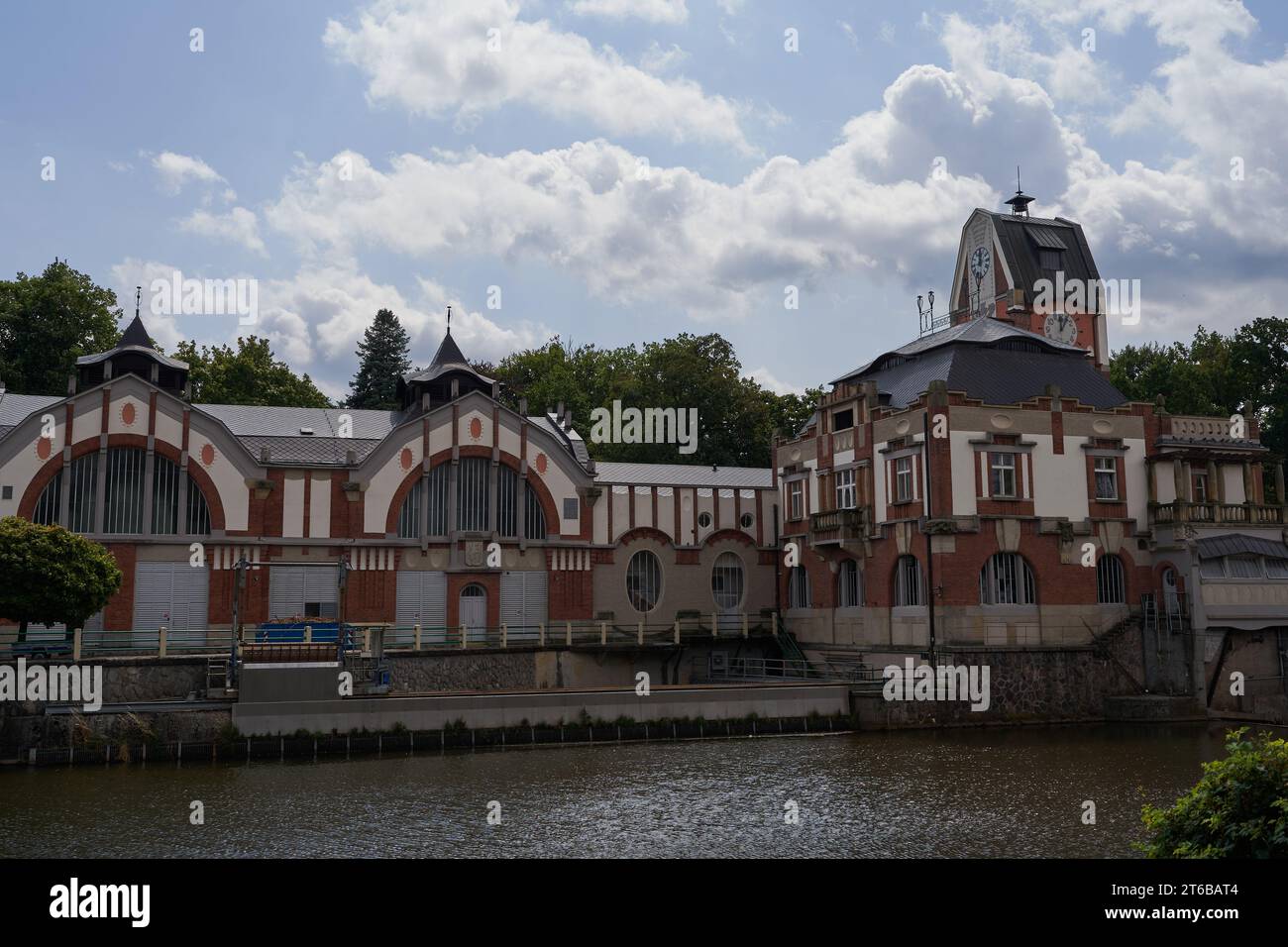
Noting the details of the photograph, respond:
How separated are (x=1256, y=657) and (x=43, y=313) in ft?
211

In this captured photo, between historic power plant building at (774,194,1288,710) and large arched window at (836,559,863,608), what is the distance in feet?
0.28

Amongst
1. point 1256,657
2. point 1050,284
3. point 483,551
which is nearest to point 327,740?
point 483,551

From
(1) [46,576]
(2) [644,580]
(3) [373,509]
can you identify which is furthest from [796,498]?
(1) [46,576]

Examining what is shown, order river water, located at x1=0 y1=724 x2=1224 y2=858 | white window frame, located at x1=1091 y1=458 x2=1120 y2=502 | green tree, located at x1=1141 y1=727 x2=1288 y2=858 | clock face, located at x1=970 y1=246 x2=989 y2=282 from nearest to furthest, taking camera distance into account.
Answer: green tree, located at x1=1141 y1=727 x2=1288 y2=858, river water, located at x1=0 y1=724 x2=1224 y2=858, white window frame, located at x1=1091 y1=458 x2=1120 y2=502, clock face, located at x1=970 y1=246 x2=989 y2=282

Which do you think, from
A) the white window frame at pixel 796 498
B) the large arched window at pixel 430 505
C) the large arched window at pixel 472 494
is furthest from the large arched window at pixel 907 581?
the large arched window at pixel 430 505

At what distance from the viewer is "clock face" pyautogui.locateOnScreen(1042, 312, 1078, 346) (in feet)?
193

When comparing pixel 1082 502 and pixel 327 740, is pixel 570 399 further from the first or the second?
pixel 327 740

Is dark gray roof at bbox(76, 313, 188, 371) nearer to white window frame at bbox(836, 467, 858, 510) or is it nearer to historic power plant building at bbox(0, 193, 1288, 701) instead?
historic power plant building at bbox(0, 193, 1288, 701)

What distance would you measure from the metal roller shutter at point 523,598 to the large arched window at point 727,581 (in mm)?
8234

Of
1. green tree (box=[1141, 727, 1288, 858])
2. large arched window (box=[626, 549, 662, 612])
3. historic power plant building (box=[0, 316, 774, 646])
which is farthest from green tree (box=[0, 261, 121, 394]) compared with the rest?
green tree (box=[1141, 727, 1288, 858])

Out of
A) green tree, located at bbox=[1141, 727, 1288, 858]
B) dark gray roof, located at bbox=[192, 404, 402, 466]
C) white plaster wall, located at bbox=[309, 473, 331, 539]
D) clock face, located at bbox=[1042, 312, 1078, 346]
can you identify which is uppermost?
clock face, located at bbox=[1042, 312, 1078, 346]

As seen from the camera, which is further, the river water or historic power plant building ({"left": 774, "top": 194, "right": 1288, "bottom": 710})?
historic power plant building ({"left": 774, "top": 194, "right": 1288, "bottom": 710})


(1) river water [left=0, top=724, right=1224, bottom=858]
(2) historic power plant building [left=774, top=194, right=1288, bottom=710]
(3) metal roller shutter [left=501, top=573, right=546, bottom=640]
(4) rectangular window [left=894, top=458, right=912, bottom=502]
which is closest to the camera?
(1) river water [left=0, top=724, right=1224, bottom=858]

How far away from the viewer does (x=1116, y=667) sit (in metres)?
42.8
